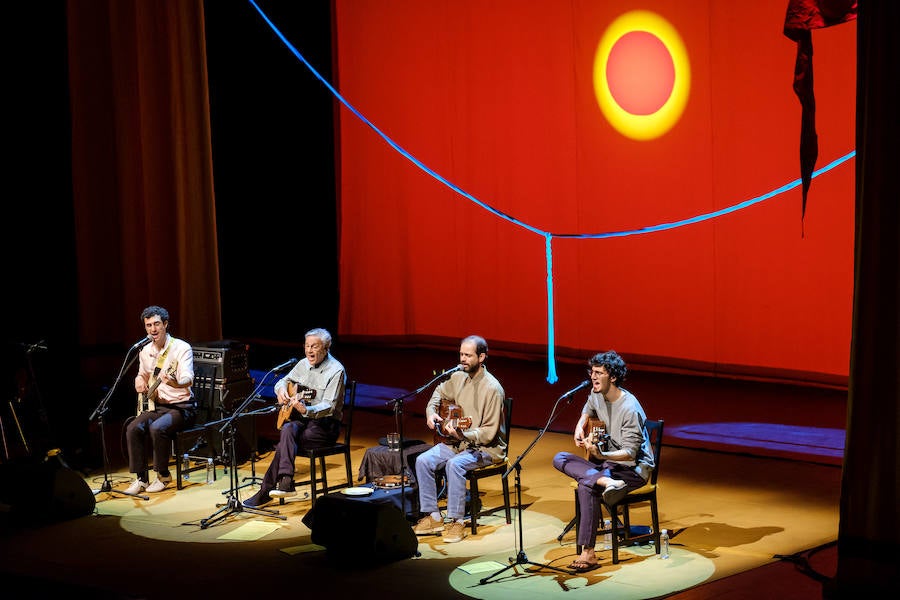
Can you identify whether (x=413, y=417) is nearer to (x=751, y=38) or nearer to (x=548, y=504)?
(x=548, y=504)

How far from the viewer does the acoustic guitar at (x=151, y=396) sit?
763 centimetres

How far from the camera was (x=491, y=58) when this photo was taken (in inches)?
429

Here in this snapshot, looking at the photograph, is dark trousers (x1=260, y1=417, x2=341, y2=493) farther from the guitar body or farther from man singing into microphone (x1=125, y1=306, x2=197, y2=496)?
the guitar body

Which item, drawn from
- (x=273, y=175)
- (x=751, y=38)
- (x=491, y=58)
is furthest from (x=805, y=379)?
(x=273, y=175)

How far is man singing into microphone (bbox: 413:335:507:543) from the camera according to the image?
21.1ft

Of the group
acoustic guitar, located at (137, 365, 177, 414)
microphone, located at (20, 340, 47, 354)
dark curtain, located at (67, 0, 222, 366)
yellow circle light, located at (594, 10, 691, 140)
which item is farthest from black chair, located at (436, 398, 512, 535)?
dark curtain, located at (67, 0, 222, 366)

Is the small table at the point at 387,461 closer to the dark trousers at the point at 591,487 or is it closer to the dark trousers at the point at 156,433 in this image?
the dark trousers at the point at 591,487

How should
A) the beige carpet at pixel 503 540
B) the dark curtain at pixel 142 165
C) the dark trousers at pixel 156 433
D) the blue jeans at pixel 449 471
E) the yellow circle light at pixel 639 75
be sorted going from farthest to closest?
the dark curtain at pixel 142 165, the yellow circle light at pixel 639 75, the dark trousers at pixel 156 433, the blue jeans at pixel 449 471, the beige carpet at pixel 503 540

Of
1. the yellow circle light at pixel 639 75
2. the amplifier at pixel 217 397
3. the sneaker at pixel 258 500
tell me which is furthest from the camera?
the yellow circle light at pixel 639 75

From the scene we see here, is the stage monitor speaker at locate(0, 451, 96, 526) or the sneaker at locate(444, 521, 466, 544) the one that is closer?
the sneaker at locate(444, 521, 466, 544)

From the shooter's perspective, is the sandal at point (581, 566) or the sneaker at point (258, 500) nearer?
the sandal at point (581, 566)

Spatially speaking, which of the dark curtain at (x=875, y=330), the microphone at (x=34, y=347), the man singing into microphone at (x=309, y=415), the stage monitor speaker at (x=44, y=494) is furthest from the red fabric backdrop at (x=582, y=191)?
the stage monitor speaker at (x=44, y=494)

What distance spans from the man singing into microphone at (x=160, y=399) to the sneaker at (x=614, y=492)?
3047mm

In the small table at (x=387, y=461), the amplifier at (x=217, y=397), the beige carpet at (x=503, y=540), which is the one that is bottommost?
the beige carpet at (x=503, y=540)
